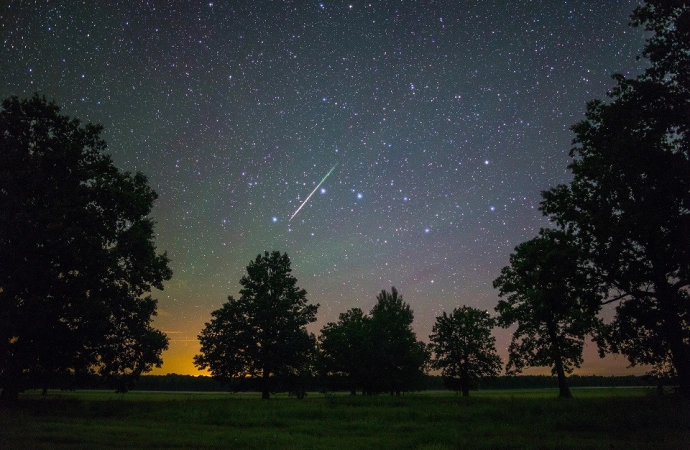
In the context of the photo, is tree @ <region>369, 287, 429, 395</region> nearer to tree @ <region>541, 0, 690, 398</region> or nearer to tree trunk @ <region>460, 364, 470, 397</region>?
tree trunk @ <region>460, 364, 470, 397</region>

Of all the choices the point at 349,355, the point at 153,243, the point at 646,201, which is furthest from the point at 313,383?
the point at 646,201

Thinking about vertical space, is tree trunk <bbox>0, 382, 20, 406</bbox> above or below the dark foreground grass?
above

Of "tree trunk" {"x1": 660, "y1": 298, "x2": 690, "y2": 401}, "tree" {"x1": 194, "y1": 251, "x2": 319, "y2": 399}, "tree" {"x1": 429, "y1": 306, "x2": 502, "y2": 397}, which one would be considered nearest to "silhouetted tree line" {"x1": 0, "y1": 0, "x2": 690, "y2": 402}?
"tree trunk" {"x1": 660, "y1": 298, "x2": 690, "y2": 401}

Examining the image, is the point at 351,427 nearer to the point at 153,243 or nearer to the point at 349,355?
the point at 153,243

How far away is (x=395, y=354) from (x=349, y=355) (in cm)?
737

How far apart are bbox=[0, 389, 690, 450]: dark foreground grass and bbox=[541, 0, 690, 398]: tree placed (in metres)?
4.18

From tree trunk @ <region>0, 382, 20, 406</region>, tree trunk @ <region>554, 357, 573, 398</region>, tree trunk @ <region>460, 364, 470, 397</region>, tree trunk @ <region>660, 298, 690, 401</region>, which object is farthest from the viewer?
tree trunk @ <region>460, 364, 470, 397</region>

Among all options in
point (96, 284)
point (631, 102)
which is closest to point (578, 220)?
point (631, 102)

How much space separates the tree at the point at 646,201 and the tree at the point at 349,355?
4502cm

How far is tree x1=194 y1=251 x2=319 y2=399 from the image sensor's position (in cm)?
4962

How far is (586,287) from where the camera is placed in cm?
2558

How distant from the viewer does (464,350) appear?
67.7 m

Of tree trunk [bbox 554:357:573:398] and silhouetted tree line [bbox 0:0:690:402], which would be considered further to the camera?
tree trunk [bbox 554:357:573:398]

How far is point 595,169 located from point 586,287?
22.1 feet
